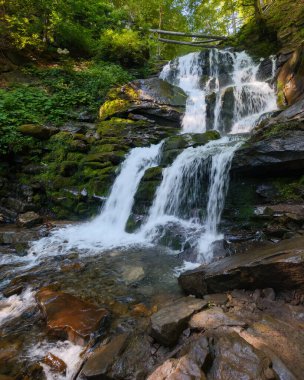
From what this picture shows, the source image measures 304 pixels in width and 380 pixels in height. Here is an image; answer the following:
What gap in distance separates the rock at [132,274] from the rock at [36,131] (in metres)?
→ 6.52

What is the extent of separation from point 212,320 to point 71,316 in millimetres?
1722

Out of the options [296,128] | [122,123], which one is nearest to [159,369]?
[296,128]

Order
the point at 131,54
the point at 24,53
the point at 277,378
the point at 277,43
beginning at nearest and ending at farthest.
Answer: the point at 277,378 < the point at 277,43 < the point at 24,53 < the point at 131,54

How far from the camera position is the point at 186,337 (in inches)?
104

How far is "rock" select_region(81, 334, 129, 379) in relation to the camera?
96.6 inches

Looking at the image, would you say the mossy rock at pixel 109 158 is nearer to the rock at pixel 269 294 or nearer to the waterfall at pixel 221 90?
the waterfall at pixel 221 90

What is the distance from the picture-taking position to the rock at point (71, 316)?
3.02 metres

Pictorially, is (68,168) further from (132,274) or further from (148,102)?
(132,274)

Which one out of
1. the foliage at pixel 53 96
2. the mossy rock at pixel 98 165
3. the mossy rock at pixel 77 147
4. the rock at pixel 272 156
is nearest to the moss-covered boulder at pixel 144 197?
the mossy rock at pixel 98 165

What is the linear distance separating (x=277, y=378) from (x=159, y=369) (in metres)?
0.92

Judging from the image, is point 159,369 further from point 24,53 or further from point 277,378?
point 24,53

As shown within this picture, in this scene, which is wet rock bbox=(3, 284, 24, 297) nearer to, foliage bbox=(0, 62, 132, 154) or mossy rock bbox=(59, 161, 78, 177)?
mossy rock bbox=(59, 161, 78, 177)

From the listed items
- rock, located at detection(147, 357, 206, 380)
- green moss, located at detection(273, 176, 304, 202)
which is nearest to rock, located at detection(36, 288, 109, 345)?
rock, located at detection(147, 357, 206, 380)

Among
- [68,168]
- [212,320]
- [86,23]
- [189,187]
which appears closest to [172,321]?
[212,320]
